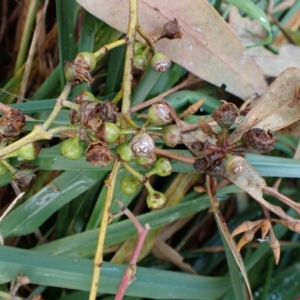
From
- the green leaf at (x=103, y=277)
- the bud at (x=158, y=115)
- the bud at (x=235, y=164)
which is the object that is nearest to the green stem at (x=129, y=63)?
the bud at (x=158, y=115)

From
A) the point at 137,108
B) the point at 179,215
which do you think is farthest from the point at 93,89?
the point at 179,215

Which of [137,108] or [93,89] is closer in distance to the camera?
[137,108]

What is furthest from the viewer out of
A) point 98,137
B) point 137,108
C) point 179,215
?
point 179,215

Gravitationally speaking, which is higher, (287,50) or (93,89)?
(287,50)

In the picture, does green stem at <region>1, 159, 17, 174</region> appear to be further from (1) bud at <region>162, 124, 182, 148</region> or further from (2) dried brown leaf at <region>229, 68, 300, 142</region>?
(2) dried brown leaf at <region>229, 68, 300, 142</region>

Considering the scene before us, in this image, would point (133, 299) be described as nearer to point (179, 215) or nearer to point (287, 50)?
point (179, 215)

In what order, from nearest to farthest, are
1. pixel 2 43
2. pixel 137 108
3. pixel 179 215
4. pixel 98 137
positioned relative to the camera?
pixel 98 137 → pixel 137 108 → pixel 179 215 → pixel 2 43

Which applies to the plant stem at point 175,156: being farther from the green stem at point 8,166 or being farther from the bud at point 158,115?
the green stem at point 8,166

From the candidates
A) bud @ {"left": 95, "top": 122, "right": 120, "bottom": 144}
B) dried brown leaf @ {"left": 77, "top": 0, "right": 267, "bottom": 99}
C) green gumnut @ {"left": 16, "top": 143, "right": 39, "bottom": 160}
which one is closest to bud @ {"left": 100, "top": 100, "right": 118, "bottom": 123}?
bud @ {"left": 95, "top": 122, "right": 120, "bottom": 144}
